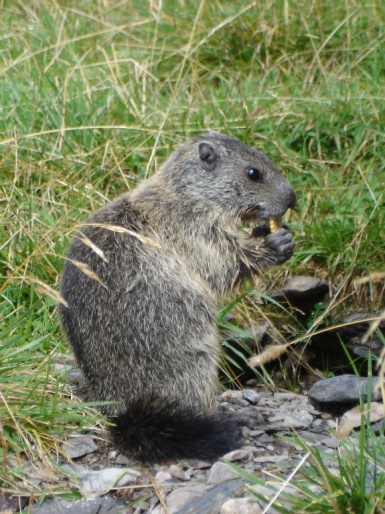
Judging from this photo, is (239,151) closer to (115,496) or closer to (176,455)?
(176,455)

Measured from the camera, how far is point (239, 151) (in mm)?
5137

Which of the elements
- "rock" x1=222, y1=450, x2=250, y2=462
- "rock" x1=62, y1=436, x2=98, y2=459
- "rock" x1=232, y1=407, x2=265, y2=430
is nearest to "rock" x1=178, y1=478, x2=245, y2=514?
"rock" x1=222, y1=450, x2=250, y2=462

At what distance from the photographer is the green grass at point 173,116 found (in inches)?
223

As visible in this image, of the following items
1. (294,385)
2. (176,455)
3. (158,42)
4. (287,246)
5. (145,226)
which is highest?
(158,42)

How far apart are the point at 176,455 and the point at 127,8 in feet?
18.2

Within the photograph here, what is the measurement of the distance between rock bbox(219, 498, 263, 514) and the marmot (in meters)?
0.65

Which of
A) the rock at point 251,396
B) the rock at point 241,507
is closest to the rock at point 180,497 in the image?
the rock at point 241,507

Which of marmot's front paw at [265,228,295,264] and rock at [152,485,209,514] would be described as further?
marmot's front paw at [265,228,295,264]

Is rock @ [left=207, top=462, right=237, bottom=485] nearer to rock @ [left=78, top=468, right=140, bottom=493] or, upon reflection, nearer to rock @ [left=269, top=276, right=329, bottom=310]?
rock @ [left=78, top=468, right=140, bottom=493]

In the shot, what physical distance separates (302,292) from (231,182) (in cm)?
118

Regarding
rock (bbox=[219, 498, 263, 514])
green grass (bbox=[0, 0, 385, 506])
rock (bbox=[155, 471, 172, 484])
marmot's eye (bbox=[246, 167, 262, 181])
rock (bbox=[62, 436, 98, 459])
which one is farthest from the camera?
green grass (bbox=[0, 0, 385, 506])

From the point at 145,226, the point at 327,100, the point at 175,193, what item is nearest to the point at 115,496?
the point at 145,226

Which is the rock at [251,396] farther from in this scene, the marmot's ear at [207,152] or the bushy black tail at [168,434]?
the marmot's ear at [207,152]

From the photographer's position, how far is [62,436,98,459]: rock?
4.01 metres
